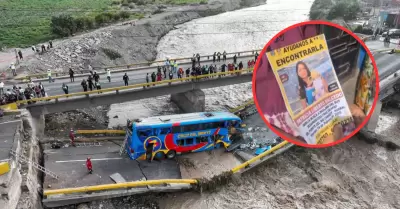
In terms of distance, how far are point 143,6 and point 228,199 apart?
61251mm

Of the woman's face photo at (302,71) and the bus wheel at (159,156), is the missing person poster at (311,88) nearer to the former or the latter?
the woman's face photo at (302,71)

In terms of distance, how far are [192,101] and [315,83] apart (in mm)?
20315

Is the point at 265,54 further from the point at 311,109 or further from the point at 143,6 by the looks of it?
the point at 143,6

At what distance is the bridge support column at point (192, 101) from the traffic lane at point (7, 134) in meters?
12.9

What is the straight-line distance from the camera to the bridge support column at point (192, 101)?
26312mm

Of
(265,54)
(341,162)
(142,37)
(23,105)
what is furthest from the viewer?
(142,37)

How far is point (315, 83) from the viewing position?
22.9ft

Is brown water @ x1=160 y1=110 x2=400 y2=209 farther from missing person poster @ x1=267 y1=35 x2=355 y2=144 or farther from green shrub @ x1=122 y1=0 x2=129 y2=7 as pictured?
green shrub @ x1=122 y1=0 x2=129 y2=7

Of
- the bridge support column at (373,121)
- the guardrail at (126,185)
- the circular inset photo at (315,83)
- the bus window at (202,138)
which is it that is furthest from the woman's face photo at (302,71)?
the bridge support column at (373,121)

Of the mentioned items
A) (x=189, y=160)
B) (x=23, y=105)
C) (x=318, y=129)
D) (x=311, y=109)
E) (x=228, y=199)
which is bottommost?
(x=228, y=199)

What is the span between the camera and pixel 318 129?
7.16 metres

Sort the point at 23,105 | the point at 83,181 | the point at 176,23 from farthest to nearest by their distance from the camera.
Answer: the point at 176,23
the point at 23,105
the point at 83,181

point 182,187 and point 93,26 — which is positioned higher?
point 93,26

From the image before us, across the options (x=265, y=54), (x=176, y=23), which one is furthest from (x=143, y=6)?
(x=265, y=54)
